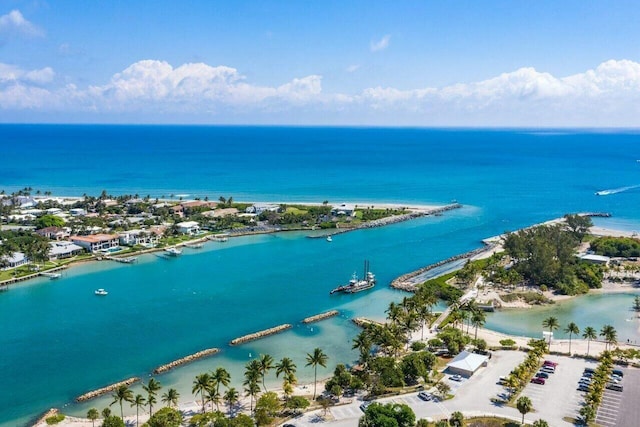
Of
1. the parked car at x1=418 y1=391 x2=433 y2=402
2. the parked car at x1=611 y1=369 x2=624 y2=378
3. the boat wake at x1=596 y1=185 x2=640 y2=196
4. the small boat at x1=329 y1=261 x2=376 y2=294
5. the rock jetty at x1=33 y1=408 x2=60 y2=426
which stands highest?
the boat wake at x1=596 y1=185 x2=640 y2=196

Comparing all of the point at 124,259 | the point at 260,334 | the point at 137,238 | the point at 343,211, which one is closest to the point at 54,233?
the point at 137,238

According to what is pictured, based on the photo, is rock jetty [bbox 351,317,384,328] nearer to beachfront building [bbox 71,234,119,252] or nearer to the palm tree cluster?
the palm tree cluster

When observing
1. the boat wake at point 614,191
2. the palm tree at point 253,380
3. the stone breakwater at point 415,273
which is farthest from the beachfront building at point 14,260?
the boat wake at point 614,191

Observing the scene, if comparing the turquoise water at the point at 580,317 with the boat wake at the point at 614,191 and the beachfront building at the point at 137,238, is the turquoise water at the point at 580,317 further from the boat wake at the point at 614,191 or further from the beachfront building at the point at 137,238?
the boat wake at the point at 614,191

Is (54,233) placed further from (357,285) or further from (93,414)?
(93,414)

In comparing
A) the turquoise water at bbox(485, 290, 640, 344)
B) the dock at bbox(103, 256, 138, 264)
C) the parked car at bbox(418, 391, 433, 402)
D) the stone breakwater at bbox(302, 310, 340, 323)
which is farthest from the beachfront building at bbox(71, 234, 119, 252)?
the parked car at bbox(418, 391, 433, 402)

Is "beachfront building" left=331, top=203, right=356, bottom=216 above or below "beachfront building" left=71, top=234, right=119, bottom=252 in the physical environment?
above
